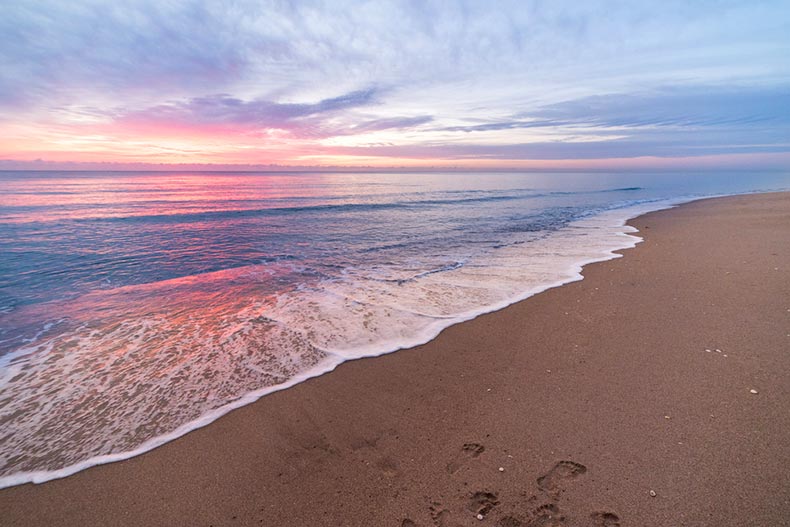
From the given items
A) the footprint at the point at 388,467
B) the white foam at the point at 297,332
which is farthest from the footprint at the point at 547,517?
the white foam at the point at 297,332

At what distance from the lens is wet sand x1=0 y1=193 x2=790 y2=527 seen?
2867 millimetres

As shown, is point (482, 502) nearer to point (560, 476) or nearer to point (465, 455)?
point (465, 455)

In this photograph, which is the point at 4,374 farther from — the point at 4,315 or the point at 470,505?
the point at 470,505

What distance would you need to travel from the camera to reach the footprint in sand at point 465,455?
3.25 m

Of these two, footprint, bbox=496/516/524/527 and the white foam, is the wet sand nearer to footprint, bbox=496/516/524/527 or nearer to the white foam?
footprint, bbox=496/516/524/527

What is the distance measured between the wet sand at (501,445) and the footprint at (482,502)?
12mm

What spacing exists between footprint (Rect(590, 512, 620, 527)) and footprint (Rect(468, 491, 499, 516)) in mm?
690

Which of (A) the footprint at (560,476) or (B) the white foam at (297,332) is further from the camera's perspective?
(B) the white foam at (297,332)

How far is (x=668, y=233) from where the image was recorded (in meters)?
14.8

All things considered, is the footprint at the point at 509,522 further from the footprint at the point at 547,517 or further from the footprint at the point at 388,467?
the footprint at the point at 388,467

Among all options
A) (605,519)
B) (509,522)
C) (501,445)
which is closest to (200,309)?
(501,445)

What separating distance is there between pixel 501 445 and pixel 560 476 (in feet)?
1.82

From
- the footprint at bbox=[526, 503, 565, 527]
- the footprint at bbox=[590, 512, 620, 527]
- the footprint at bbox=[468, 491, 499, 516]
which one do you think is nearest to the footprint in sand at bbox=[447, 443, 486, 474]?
the footprint at bbox=[468, 491, 499, 516]

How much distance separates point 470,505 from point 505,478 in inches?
16.7
